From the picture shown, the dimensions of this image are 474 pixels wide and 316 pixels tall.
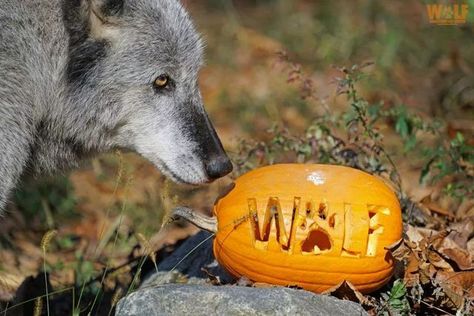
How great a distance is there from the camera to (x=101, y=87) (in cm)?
479

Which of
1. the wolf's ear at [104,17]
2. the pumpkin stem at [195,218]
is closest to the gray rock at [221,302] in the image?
the pumpkin stem at [195,218]

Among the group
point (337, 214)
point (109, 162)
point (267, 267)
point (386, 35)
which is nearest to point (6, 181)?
point (267, 267)

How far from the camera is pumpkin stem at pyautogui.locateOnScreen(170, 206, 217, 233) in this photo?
14.4 feet

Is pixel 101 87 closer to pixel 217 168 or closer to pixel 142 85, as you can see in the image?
pixel 142 85

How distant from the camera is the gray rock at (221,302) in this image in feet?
12.6

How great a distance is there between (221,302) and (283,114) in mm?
4843

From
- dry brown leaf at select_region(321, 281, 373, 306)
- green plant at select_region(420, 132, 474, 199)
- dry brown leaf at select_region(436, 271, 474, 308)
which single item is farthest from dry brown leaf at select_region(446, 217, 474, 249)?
dry brown leaf at select_region(321, 281, 373, 306)

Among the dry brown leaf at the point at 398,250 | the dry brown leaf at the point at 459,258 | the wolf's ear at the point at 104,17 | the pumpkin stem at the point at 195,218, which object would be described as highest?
the wolf's ear at the point at 104,17

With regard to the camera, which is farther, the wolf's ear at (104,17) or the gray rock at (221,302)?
the wolf's ear at (104,17)

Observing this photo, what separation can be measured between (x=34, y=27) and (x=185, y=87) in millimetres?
902

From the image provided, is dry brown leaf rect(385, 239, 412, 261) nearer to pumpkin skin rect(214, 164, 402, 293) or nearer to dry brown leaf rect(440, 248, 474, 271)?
pumpkin skin rect(214, 164, 402, 293)

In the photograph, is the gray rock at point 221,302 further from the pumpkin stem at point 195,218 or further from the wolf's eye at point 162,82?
the wolf's eye at point 162,82

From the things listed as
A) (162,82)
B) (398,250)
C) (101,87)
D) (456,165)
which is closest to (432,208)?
(456,165)

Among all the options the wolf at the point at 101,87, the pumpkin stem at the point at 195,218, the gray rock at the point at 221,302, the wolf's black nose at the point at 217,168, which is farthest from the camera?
the wolf's black nose at the point at 217,168
